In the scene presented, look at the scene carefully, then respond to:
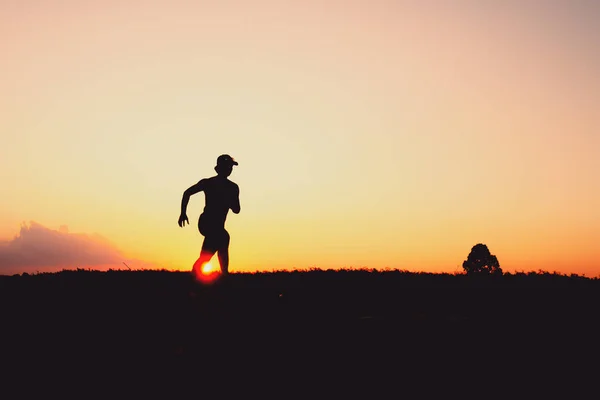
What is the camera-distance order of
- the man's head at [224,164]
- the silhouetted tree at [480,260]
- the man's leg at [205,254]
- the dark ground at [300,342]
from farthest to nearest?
1. the silhouetted tree at [480,260]
2. the man's leg at [205,254]
3. the man's head at [224,164]
4. the dark ground at [300,342]

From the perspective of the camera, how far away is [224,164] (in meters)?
12.9

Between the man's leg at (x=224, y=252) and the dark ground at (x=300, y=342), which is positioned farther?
the man's leg at (x=224, y=252)

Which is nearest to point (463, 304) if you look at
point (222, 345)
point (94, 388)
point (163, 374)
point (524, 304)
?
point (524, 304)

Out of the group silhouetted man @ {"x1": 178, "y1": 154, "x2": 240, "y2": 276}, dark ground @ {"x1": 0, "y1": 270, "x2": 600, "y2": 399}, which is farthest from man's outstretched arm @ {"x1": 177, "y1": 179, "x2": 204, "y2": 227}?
dark ground @ {"x1": 0, "y1": 270, "x2": 600, "y2": 399}

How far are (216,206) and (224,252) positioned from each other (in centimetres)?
114

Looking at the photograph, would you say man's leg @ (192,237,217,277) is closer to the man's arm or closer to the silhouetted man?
the silhouetted man

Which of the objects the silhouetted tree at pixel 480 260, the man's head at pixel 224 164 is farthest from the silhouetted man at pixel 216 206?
the silhouetted tree at pixel 480 260

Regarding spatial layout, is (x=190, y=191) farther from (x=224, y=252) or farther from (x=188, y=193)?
(x=224, y=252)

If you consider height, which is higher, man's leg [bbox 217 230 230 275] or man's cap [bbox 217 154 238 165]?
man's cap [bbox 217 154 238 165]

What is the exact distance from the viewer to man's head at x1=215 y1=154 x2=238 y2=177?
12.9 metres

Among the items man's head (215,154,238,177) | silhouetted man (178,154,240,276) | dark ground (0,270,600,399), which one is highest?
man's head (215,154,238,177)

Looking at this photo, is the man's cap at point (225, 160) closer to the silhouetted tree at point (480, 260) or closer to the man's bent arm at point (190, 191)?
the man's bent arm at point (190, 191)

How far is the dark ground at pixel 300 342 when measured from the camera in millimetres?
6570

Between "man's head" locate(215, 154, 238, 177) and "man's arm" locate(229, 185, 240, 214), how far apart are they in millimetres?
456
